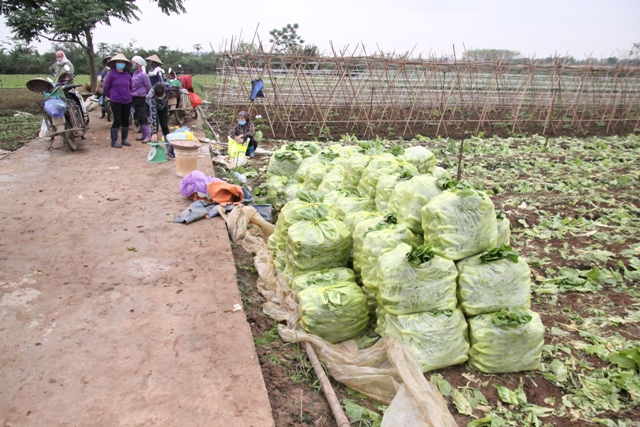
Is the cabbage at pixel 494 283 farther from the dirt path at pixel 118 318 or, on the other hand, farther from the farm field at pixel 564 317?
the dirt path at pixel 118 318

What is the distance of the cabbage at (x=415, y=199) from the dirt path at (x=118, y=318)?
5.26 feet

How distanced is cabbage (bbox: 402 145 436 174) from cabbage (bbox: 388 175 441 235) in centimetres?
144

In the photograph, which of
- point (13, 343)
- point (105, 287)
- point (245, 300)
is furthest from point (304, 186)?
point (13, 343)

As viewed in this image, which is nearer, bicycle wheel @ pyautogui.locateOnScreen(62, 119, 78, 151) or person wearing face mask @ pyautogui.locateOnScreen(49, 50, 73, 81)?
bicycle wheel @ pyautogui.locateOnScreen(62, 119, 78, 151)

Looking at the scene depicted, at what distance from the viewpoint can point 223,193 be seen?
19.7 feet

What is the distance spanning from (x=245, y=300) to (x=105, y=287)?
1198mm

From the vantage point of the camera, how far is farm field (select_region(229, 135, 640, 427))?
300 centimetres

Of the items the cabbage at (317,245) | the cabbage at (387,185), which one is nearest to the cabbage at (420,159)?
the cabbage at (387,185)

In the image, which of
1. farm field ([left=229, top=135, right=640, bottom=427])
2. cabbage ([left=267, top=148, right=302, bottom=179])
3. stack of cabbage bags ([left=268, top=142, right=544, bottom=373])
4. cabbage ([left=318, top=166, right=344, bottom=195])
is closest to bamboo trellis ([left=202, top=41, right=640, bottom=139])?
farm field ([left=229, top=135, right=640, bottom=427])

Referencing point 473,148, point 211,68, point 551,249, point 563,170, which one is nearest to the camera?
point 551,249

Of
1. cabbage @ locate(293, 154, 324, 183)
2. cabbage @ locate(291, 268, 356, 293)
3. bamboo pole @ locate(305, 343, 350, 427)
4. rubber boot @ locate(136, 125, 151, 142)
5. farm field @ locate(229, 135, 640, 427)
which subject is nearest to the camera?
bamboo pole @ locate(305, 343, 350, 427)

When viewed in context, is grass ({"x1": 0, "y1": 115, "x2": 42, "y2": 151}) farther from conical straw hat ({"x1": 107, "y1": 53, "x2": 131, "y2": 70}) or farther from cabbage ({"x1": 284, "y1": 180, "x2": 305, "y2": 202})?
cabbage ({"x1": 284, "y1": 180, "x2": 305, "y2": 202})

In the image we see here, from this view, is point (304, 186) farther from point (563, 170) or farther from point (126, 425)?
point (563, 170)

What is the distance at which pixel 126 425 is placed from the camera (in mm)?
2438
